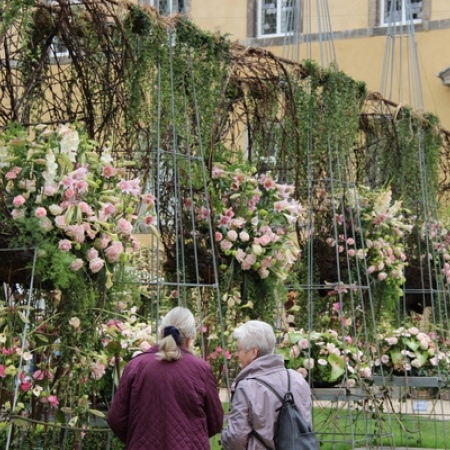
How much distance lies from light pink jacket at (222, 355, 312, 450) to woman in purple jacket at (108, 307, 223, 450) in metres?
0.10

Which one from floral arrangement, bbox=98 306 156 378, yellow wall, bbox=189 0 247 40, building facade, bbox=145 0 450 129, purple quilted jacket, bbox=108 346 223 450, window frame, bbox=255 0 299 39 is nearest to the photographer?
purple quilted jacket, bbox=108 346 223 450

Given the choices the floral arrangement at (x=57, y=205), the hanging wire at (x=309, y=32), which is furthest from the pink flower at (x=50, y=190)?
the hanging wire at (x=309, y=32)

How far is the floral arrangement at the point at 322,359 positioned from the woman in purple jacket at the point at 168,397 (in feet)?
7.99

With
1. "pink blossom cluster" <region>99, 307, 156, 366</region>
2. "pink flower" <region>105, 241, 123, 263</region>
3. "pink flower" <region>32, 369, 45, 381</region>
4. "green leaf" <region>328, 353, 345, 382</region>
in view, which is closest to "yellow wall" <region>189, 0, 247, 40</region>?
"green leaf" <region>328, 353, 345, 382</region>

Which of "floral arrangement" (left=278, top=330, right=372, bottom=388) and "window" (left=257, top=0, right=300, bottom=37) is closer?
"floral arrangement" (left=278, top=330, right=372, bottom=388)

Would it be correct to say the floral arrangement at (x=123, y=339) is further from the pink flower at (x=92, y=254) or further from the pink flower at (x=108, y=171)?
the pink flower at (x=108, y=171)

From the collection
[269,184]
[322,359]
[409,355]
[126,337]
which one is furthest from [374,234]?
[126,337]

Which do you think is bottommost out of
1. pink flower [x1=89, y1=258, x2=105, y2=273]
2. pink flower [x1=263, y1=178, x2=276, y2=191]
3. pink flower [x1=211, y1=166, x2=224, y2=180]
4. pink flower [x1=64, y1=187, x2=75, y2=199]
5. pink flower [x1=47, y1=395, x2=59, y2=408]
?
pink flower [x1=47, y1=395, x2=59, y2=408]

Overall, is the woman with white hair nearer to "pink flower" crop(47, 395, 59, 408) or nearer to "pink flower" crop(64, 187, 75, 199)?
"pink flower" crop(47, 395, 59, 408)

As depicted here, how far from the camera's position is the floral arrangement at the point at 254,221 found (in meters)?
6.18

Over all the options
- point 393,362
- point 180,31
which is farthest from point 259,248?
point 393,362

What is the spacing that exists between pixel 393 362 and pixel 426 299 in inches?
74.8

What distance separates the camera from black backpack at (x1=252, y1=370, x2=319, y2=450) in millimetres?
4371

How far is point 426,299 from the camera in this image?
9.96 metres
